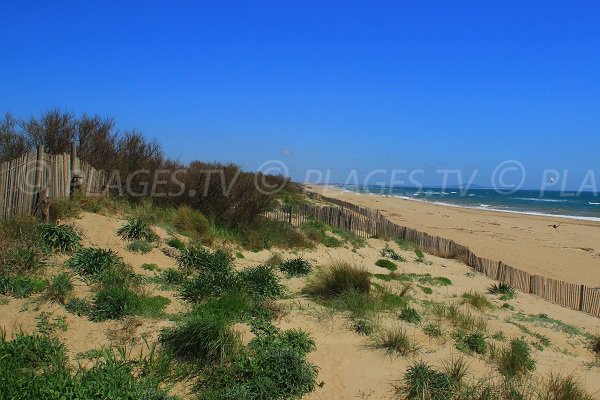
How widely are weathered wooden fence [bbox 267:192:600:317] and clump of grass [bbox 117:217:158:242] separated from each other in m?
5.42

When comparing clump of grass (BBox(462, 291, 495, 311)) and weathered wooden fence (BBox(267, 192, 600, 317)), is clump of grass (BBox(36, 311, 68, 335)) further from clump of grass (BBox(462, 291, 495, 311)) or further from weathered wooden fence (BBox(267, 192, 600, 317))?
weathered wooden fence (BBox(267, 192, 600, 317))

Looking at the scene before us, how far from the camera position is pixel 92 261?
23.7 ft

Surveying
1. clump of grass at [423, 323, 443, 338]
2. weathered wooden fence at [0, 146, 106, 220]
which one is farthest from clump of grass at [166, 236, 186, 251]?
clump of grass at [423, 323, 443, 338]

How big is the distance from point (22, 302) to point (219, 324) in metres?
2.73

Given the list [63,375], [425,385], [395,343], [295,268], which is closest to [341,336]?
[395,343]

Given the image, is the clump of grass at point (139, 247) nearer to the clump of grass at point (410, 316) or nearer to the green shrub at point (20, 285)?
the green shrub at point (20, 285)

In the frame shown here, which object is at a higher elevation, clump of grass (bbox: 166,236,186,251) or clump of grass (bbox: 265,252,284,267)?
clump of grass (bbox: 166,236,186,251)

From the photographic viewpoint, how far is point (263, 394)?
177 inches

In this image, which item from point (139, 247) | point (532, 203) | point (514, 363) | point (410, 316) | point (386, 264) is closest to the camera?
point (514, 363)

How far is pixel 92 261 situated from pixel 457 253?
11.0 m

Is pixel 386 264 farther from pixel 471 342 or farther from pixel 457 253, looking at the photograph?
pixel 471 342

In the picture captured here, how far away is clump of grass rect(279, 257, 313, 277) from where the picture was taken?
9289 mm

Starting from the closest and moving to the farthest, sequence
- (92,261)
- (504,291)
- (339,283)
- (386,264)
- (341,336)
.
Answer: (341,336) < (92,261) < (339,283) < (504,291) < (386,264)

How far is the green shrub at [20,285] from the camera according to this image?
239 inches
